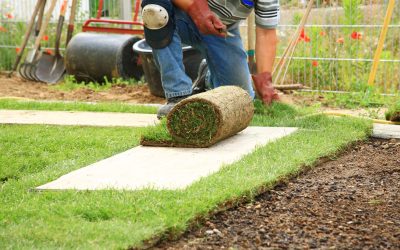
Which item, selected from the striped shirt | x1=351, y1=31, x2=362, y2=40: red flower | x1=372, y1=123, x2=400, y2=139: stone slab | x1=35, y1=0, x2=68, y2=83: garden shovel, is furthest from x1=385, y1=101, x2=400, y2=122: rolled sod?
x1=35, y1=0, x2=68, y2=83: garden shovel

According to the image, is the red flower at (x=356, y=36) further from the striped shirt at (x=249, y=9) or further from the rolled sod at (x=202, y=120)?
the rolled sod at (x=202, y=120)

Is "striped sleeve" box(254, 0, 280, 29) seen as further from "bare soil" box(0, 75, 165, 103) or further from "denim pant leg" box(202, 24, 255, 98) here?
"bare soil" box(0, 75, 165, 103)

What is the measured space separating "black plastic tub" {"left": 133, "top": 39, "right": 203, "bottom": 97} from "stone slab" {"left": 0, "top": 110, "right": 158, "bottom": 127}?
46.3 inches

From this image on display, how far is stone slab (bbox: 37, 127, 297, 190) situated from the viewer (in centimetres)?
445

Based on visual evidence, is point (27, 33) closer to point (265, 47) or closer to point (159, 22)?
point (159, 22)

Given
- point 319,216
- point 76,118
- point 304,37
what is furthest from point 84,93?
point 319,216

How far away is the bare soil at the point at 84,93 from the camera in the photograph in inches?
328

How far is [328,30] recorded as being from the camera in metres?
8.74

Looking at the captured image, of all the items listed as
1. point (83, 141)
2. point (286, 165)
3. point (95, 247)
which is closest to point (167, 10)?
point (83, 141)

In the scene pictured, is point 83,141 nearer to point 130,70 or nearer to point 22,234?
point 22,234

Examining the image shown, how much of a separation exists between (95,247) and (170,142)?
2142 mm

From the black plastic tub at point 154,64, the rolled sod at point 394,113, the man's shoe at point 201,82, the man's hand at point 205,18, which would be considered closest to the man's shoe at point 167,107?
the man's hand at point 205,18

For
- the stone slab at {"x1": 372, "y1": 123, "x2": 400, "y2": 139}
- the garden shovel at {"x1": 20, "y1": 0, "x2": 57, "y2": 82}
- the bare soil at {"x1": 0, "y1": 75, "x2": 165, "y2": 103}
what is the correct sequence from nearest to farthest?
1. the stone slab at {"x1": 372, "y1": 123, "x2": 400, "y2": 139}
2. the bare soil at {"x1": 0, "y1": 75, "x2": 165, "y2": 103}
3. the garden shovel at {"x1": 20, "y1": 0, "x2": 57, "y2": 82}

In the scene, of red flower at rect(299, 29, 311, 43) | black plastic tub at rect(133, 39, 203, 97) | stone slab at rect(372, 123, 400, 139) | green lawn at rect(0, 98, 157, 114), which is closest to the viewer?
stone slab at rect(372, 123, 400, 139)
